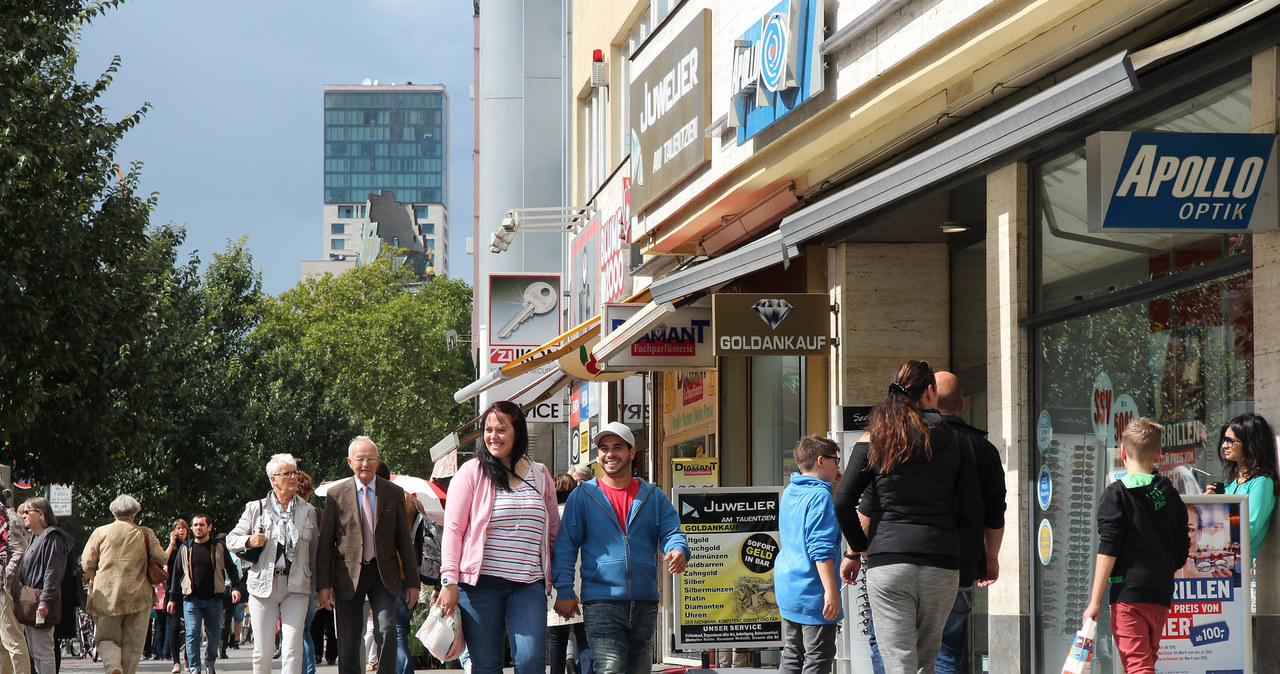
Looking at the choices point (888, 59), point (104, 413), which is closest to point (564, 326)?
point (104, 413)

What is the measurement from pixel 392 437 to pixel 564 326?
125 feet

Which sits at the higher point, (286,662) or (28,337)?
(28,337)

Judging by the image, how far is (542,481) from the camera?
790cm

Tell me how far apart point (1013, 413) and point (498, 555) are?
12.2 ft

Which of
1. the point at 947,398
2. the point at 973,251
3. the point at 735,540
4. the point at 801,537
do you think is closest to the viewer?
the point at 947,398

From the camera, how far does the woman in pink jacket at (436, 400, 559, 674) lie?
753 centimetres

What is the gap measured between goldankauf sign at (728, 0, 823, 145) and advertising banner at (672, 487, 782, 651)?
3082mm

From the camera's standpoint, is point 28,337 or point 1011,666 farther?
point 28,337

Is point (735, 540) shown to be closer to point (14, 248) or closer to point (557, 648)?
point (557, 648)

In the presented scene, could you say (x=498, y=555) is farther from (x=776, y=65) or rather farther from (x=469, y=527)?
(x=776, y=65)

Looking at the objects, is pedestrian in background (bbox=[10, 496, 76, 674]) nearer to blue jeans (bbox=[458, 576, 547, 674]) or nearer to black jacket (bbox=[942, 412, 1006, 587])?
blue jeans (bbox=[458, 576, 547, 674])

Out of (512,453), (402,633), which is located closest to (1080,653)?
(512,453)

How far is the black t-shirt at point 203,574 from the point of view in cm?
1692

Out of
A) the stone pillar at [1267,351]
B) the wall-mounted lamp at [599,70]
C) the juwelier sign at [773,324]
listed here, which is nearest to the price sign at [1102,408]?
the stone pillar at [1267,351]
